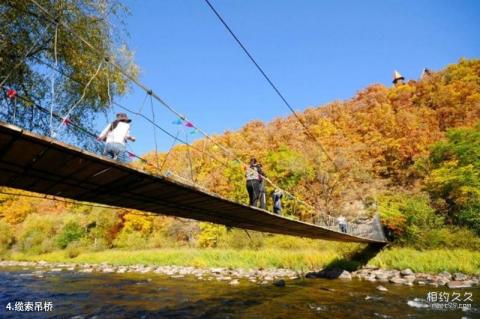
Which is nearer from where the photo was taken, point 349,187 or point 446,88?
point 349,187

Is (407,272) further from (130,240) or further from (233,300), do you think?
(130,240)

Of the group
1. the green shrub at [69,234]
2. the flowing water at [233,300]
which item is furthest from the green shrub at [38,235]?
the flowing water at [233,300]

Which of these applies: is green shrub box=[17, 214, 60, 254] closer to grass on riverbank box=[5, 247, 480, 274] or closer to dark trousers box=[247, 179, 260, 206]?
grass on riverbank box=[5, 247, 480, 274]

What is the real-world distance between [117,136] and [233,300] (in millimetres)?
6723

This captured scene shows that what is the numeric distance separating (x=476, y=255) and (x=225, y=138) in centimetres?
2983

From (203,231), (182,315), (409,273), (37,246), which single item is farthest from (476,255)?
(37,246)

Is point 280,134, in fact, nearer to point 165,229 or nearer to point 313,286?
point 165,229

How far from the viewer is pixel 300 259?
1798 centimetres

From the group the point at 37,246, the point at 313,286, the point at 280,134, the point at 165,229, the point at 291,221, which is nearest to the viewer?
the point at 291,221

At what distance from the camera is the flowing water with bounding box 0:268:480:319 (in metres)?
8.14

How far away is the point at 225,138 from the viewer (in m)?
40.9

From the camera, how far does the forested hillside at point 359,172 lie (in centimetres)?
1823

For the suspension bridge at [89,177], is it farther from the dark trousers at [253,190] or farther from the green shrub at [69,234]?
the green shrub at [69,234]

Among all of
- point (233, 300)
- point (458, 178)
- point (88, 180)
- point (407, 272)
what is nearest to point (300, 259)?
point (407, 272)
